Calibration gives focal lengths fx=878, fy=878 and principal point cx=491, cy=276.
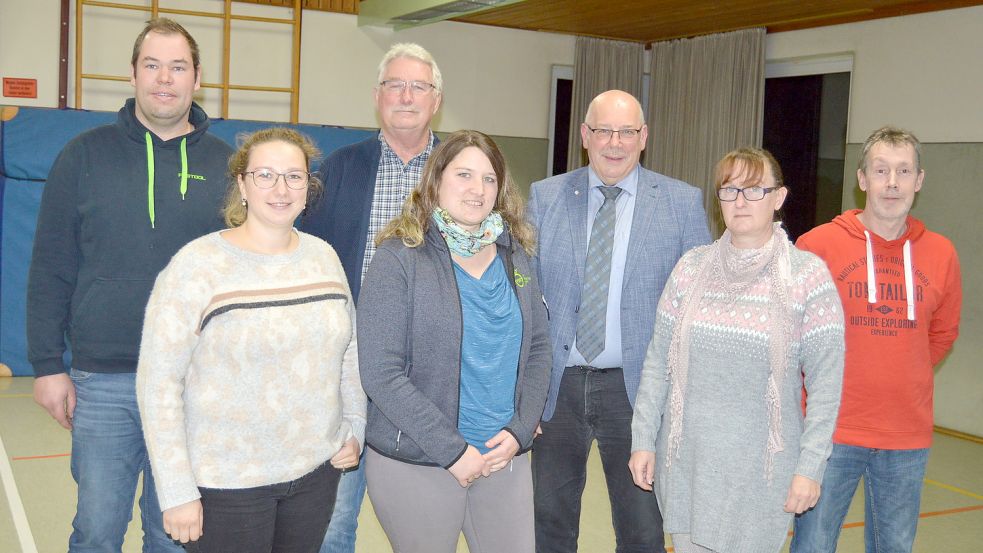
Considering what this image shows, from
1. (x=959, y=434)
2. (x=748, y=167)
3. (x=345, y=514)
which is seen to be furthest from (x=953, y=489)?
(x=345, y=514)

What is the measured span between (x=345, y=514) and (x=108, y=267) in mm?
979

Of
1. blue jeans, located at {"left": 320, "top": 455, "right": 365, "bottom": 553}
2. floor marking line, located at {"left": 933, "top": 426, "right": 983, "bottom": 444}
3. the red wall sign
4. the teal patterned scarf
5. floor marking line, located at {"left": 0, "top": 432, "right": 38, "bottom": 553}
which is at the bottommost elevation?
floor marking line, located at {"left": 0, "top": 432, "right": 38, "bottom": 553}

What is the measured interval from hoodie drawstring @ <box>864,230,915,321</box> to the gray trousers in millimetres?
1170

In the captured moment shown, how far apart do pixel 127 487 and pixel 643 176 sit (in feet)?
5.72

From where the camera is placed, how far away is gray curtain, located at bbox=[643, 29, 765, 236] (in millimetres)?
7547

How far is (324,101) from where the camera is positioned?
311 inches

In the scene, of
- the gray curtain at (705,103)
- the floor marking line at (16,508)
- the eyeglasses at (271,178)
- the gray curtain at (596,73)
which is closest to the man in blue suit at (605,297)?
the eyeglasses at (271,178)

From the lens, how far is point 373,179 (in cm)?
262

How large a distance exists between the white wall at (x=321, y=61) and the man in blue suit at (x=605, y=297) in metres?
5.56

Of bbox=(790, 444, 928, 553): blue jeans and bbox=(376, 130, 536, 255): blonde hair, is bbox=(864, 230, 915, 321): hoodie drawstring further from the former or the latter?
bbox=(376, 130, 536, 255): blonde hair

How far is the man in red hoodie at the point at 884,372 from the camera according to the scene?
2527 millimetres

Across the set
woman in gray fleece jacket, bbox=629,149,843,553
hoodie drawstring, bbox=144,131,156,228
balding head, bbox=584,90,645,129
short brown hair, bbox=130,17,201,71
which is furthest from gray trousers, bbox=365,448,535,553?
short brown hair, bbox=130,17,201,71

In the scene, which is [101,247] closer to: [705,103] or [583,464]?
[583,464]

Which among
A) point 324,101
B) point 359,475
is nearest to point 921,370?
point 359,475
